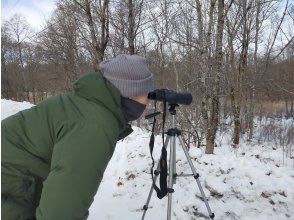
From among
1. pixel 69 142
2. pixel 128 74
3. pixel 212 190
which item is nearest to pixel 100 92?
pixel 128 74

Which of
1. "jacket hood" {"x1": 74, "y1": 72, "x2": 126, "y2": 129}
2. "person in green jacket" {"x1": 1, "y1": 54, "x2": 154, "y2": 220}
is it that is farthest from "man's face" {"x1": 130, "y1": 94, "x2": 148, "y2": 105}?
"jacket hood" {"x1": 74, "y1": 72, "x2": 126, "y2": 129}

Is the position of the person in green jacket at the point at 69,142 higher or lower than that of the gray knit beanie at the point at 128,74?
lower

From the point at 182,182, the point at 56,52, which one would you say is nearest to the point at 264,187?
the point at 182,182

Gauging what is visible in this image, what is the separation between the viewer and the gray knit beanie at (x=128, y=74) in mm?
1724

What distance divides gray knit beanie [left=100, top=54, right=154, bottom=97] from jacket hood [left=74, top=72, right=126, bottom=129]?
4 centimetres

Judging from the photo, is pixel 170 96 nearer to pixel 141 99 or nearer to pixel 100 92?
pixel 141 99

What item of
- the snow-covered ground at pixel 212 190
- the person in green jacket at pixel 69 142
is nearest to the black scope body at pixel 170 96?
the person in green jacket at pixel 69 142

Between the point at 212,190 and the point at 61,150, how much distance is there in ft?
13.2

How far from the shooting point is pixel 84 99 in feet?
5.38

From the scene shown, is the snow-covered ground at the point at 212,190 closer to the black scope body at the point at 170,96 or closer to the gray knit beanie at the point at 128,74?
the black scope body at the point at 170,96

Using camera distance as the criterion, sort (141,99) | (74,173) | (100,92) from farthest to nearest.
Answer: (141,99) → (100,92) → (74,173)

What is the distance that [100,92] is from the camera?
5.41 feet

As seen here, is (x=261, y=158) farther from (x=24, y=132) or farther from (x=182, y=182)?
(x=24, y=132)

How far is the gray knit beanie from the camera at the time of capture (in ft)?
5.65
